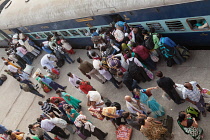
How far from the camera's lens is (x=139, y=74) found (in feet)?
28.7

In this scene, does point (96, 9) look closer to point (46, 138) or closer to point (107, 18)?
point (107, 18)

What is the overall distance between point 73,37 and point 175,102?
279 inches

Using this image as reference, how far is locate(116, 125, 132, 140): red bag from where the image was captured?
7.95 m

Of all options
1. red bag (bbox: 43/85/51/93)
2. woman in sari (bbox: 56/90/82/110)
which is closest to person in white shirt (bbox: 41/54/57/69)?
red bag (bbox: 43/85/51/93)

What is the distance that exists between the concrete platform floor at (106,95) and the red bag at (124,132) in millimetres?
187

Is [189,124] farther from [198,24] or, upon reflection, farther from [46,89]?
[46,89]

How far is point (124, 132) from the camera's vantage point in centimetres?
808

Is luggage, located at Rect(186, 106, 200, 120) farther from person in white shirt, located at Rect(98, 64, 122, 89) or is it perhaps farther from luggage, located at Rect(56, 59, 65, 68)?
luggage, located at Rect(56, 59, 65, 68)

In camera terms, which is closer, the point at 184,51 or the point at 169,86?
the point at 169,86

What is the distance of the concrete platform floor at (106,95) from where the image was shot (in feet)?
25.9

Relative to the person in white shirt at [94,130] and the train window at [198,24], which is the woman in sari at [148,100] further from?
the train window at [198,24]

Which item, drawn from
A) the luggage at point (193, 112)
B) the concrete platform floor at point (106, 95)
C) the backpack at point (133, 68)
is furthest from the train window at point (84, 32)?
the luggage at point (193, 112)

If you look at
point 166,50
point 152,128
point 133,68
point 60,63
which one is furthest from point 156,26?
point 60,63

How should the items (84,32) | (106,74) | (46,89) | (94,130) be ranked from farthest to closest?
(46,89) → (84,32) → (106,74) → (94,130)
